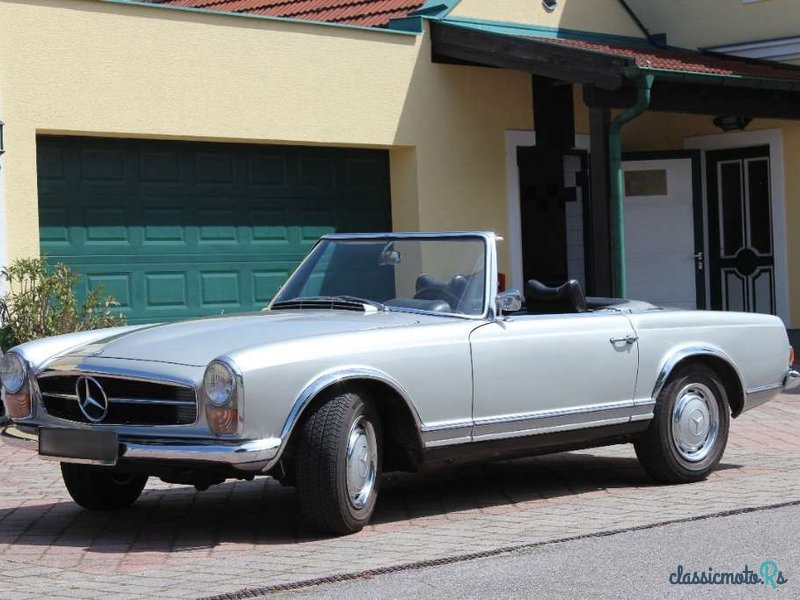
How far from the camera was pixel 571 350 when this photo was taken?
299 inches

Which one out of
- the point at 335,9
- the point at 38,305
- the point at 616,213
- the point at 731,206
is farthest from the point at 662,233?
the point at 38,305

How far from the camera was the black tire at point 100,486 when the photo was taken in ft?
24.1

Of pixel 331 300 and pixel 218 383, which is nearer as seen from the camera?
pixel 218 383

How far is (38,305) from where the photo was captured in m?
12.0

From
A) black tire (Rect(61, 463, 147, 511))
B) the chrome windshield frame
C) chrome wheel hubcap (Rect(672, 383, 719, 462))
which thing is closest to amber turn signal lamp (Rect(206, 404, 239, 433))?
black tire (Rect(61, 463, 147, 511))

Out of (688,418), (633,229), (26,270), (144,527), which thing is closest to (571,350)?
(688,418)

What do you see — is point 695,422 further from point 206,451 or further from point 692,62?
point 692,62

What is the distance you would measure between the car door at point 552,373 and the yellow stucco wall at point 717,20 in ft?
34.4

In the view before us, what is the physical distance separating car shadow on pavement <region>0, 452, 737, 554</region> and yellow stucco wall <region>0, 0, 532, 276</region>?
516 cm

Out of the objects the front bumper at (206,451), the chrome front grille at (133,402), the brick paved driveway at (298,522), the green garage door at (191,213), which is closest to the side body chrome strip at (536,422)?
the brick paved driveway at (298,522)

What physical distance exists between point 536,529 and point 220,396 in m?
1.67

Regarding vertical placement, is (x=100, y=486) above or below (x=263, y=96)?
below

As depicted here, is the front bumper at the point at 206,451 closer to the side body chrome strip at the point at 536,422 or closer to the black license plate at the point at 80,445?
the black license plate at the point at 80,445

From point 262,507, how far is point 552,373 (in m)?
1.69
